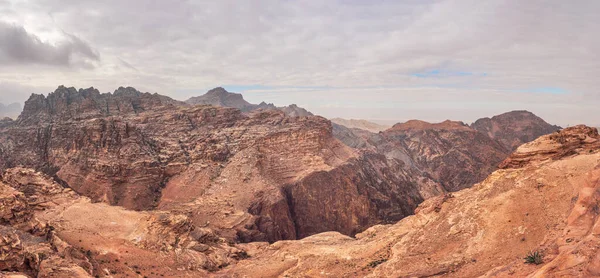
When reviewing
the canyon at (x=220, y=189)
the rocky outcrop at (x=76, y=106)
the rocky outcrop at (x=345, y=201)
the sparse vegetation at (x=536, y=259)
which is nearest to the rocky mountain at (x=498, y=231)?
the sparse vegetation at (x=536, y=259)

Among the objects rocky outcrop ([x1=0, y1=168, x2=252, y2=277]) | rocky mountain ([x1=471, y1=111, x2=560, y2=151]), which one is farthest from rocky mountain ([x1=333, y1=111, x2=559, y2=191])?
rocky outcrop ([x1=0, y1=168, x2=252, y2=277])

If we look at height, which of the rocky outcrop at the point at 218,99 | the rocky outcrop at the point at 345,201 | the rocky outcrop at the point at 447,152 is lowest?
the rocky outcrop at the point at 345,201

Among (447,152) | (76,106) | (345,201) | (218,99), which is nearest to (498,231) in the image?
(345,201)

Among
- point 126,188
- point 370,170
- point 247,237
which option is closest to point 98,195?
point 126,188

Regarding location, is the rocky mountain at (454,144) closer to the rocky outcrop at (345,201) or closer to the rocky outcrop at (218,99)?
the rocky outcrop at (345,201)

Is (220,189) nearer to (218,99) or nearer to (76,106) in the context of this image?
(76,106)

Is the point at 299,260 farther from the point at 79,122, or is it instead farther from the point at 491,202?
the point at 79,122
